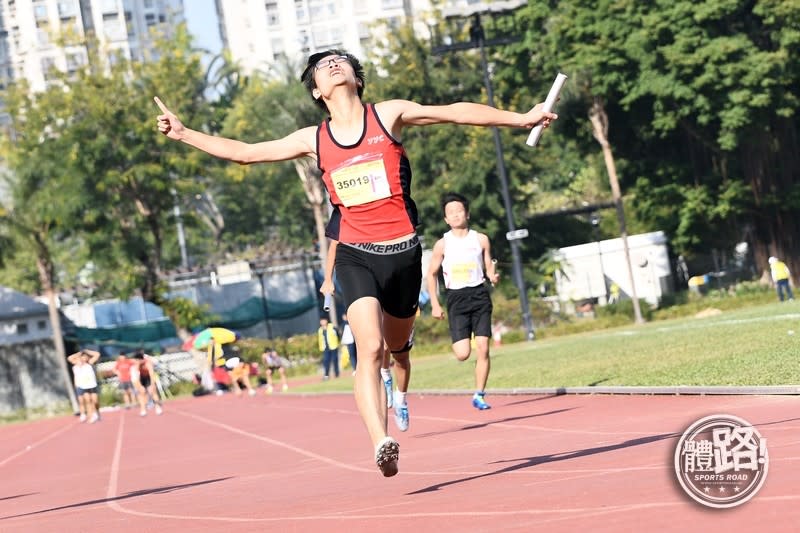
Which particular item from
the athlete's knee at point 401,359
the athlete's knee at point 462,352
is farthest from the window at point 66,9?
the athlete's knee at point 401,359

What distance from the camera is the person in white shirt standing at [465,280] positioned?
46.7 feet

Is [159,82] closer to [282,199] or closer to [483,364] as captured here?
[282,199]

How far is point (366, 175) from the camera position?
8016 millimetres

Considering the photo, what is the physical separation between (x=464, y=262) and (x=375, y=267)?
6.36m

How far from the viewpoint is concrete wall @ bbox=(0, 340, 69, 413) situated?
51.2 meters

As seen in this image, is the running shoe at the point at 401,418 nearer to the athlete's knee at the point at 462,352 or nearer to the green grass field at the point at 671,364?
the green grass field at the point at 671,364

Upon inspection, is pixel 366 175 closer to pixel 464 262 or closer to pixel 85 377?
pixel 464 262

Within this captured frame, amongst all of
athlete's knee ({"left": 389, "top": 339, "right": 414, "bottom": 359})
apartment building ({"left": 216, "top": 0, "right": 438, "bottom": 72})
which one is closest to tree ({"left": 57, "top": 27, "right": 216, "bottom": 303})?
athlete's knee ({"left": 389, "top": 339, "right": 414, "bottom": 359})

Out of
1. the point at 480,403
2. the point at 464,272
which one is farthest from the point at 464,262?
the point at 480,403

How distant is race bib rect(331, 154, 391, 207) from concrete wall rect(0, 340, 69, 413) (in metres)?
44.3

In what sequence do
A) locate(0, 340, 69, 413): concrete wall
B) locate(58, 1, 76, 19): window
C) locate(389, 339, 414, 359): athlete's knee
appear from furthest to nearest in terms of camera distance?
locate(58, 1, 76, 19): window → locate(0, 340, 69, 413): concrete wall → locate(389, 339, 414, 359): athlete's knee

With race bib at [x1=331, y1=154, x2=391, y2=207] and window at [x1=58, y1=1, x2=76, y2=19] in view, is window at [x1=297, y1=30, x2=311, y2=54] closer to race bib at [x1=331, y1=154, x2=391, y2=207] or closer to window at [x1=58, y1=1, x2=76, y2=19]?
window at [x1=58, y1=1, x2=76, y2=19]

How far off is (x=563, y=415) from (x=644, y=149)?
42.9 m

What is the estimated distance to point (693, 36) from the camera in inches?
1868
